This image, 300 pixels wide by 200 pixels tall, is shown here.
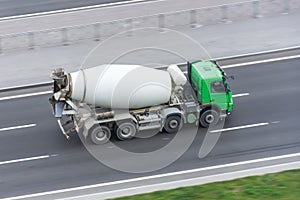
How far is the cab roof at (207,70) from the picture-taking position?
27250 millimetres

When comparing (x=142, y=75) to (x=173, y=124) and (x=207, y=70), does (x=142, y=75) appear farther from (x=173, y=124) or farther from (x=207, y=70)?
(x=207, y=70)

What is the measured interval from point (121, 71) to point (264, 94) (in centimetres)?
743

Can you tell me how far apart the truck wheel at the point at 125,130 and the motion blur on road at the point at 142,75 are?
32cm

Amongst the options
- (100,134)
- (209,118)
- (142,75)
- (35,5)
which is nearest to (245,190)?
(209,118)

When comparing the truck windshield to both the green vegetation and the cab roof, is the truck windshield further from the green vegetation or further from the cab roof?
the green vegetation

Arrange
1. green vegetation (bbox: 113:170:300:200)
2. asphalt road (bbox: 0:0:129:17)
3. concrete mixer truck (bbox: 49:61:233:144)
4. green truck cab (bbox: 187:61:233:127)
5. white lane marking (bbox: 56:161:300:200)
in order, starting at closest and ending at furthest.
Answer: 1. green vegetation (bbox: 113:170:300:200)
2. white lane marking (bbox: 56:161:300:200)
3. concrete mixer truck (bbox: 49:61:233:144)
4. green truck cab (bbox: 187:61:233:127)
5. asphalt road (bbox: 0:0:129:17)

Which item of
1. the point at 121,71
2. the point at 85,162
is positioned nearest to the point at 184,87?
the point at 121,71

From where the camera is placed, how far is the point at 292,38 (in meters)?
34.4

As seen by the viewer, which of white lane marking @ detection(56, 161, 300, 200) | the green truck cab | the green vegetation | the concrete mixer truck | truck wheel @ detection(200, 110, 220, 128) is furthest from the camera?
truck wheel @ detection(200, 110, 220, 128)

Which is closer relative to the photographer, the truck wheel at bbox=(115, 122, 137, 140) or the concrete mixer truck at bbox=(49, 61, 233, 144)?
the concrete mixer truck at bbox=(49, 61, 233, 144)

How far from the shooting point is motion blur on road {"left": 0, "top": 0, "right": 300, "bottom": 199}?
25.2 metres

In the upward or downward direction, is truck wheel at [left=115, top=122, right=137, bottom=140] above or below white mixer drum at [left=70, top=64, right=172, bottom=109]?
below

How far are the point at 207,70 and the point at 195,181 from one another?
598 cm

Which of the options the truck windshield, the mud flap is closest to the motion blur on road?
the mud flap
